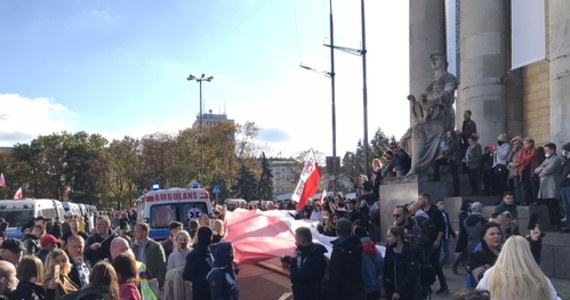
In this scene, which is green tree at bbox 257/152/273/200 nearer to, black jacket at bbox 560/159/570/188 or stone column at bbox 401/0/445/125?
stone column at bbox 401/0/445/125

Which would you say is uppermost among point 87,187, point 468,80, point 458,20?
point 458,20

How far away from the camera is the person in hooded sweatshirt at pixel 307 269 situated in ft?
22.7

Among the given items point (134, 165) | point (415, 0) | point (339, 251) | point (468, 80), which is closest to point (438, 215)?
point (339, 251)

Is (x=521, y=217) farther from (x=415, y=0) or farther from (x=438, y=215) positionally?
(x=415, y=0)

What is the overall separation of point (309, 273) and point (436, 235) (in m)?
4.22

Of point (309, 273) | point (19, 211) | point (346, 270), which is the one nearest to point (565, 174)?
point (346, 270)

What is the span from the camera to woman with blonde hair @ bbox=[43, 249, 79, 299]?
18.1ft

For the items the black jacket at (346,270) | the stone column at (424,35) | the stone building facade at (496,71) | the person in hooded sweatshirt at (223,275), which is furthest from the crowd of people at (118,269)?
the stone column at (424,35)

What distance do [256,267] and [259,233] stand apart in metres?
0.78

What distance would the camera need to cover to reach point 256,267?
9812mm

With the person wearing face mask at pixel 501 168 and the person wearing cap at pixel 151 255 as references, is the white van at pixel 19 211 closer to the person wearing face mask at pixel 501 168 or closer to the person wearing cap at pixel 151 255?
the person wearing cap at pixel 151 255

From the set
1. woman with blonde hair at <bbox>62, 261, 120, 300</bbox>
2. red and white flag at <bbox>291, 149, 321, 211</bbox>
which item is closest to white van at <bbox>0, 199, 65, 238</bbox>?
red and white flag at <bbox>291, 149, 321, 211</bbox>

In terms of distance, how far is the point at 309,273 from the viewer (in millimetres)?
6918

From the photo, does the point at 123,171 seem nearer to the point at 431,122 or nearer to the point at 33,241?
the point at 431,122
